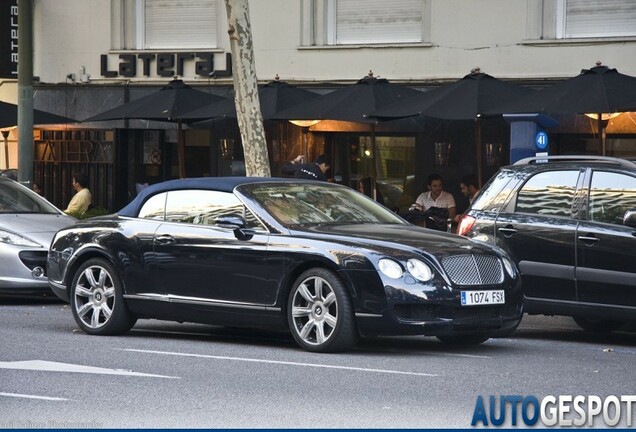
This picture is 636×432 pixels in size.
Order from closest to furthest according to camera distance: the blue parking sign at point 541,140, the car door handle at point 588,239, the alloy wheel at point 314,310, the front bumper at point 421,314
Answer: the front bumper at point 421,314, the alloy wheel at point 314,310, the car door handle at point 588,239, the blue parking sign at point 541,140

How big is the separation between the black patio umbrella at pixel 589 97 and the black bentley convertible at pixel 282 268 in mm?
5750

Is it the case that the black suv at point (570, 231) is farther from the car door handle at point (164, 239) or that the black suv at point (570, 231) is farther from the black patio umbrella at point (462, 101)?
the black patio umbrella at point (462, 101)

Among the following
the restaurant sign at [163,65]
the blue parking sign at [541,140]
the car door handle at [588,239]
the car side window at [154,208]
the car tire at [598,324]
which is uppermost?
the restaurant sign at [163,65]

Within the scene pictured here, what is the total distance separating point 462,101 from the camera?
18656mm

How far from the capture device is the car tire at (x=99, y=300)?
12422 millimetres

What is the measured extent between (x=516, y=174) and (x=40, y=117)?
41.5 ft

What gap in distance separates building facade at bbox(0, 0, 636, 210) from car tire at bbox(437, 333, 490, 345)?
31.7 feet

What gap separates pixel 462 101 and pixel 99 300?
24.9ft

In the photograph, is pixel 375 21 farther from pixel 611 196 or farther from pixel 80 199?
pixel 611 196

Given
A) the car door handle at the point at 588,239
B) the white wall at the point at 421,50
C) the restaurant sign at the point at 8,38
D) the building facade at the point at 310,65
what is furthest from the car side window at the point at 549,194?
the restaurant sign at the point at 8,38

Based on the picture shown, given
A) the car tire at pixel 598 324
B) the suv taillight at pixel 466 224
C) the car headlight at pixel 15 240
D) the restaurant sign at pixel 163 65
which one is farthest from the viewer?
the restaurant sign at pixel 163 65

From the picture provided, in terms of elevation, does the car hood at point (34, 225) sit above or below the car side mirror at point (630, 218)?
below

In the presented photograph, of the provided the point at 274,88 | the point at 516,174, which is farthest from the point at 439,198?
the point at 516,174

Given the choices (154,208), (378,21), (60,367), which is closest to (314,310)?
(60,367)
